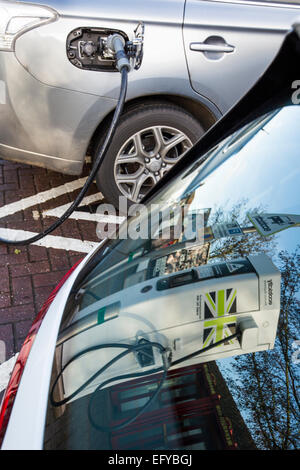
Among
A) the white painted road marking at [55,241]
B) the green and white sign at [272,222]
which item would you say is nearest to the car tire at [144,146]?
the white painted road marking at [55,241]

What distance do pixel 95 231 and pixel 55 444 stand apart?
298 centimetres

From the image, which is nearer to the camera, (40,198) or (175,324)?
(175,324)

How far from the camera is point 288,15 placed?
3598 millimetres

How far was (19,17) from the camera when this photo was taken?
338 centimetres

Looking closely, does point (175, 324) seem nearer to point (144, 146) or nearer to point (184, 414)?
point (184, 414)

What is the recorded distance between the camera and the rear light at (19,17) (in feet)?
11.0

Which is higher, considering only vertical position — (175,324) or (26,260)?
(26,260)

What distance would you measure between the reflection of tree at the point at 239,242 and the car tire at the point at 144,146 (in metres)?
1.98

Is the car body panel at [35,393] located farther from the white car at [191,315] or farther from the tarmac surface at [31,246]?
the tarmac surface at [31,246]

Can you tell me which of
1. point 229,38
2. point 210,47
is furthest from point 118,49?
point 229,38

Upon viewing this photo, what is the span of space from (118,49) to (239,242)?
203 cm

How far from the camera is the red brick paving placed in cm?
329

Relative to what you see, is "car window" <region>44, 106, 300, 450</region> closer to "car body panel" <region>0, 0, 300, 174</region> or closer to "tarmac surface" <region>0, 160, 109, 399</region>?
"tarmac surface" <region>0, 160, 109, 399</region>
